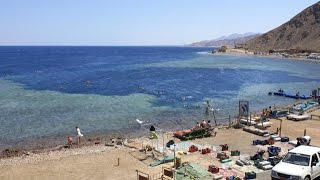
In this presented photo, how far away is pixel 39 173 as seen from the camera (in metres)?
26.6

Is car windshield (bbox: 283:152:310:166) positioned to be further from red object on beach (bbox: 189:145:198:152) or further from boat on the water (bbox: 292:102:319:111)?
boat on the water (bbox: 292:102:319:111)

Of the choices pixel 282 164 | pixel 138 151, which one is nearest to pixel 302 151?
pixel 282 164

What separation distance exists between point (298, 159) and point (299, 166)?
1.95ft

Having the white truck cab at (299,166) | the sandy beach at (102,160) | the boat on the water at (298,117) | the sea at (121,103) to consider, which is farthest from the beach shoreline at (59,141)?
the white truck cab at (299,166)

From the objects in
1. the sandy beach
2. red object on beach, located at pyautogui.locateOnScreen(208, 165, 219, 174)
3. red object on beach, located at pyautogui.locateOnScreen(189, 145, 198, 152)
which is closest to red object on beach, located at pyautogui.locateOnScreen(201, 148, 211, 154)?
the sandy beach

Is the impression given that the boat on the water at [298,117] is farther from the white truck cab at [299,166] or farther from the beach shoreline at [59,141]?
the white truck cab at [299,166]

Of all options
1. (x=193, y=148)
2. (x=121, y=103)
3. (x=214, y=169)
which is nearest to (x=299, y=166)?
(x=214, y=169)

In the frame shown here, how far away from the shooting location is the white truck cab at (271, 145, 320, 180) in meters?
19.4

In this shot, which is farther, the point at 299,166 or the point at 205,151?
the point at 205,151

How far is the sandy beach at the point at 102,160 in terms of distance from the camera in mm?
26125

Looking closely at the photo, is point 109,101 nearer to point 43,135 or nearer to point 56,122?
point 56,122

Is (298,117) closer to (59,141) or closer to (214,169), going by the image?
(214,169)

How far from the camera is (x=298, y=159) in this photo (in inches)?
804

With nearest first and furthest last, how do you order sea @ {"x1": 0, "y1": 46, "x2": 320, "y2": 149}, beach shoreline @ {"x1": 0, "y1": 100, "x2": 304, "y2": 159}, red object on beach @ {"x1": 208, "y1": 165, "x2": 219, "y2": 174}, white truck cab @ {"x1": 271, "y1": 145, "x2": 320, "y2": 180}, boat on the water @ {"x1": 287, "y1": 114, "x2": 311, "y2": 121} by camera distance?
white truck cab @ {"x1": 271, "y1": 145, "x2": 320, "y2": 180}, red object on beach @ {"x1": 208, "y1": 165, "x2": 219, "y2": 174}, beach shoreline @ {"x1": 0, "y1": 100, "x2": 304, "y2": 159}, boat on the water @ {"x1": 287, "y1": 114, "x2": 311, "y2": 121}, sea @ {"x1": 0, "y1": 46, "x2": 320, "y2": 149}
